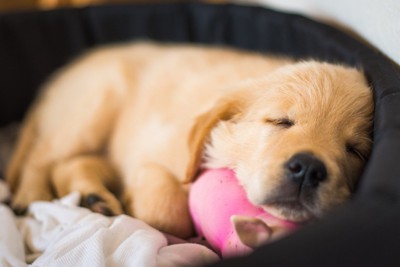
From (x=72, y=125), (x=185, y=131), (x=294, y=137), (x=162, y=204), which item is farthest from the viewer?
(x=72, y=125)

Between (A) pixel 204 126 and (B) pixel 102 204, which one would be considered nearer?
(A) pixel 204 126

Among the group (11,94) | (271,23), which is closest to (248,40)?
(271,23)

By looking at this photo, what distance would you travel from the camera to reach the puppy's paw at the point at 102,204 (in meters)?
1.78

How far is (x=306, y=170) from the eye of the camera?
1.20m

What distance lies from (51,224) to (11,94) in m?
1.45

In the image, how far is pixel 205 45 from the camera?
2789 mm

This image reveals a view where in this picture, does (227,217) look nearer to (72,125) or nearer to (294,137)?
(294,137)

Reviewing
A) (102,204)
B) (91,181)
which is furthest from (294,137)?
(91,181)

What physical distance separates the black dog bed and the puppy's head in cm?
9

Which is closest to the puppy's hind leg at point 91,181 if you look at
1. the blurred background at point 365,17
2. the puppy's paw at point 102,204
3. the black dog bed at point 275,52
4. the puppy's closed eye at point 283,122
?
the puppy's paw at point 102,204

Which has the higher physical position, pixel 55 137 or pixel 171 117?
pixel 171 117

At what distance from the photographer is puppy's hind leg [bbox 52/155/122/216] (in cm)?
185

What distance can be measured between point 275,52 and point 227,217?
4.24ft

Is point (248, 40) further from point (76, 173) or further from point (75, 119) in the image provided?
point (76, 173)
